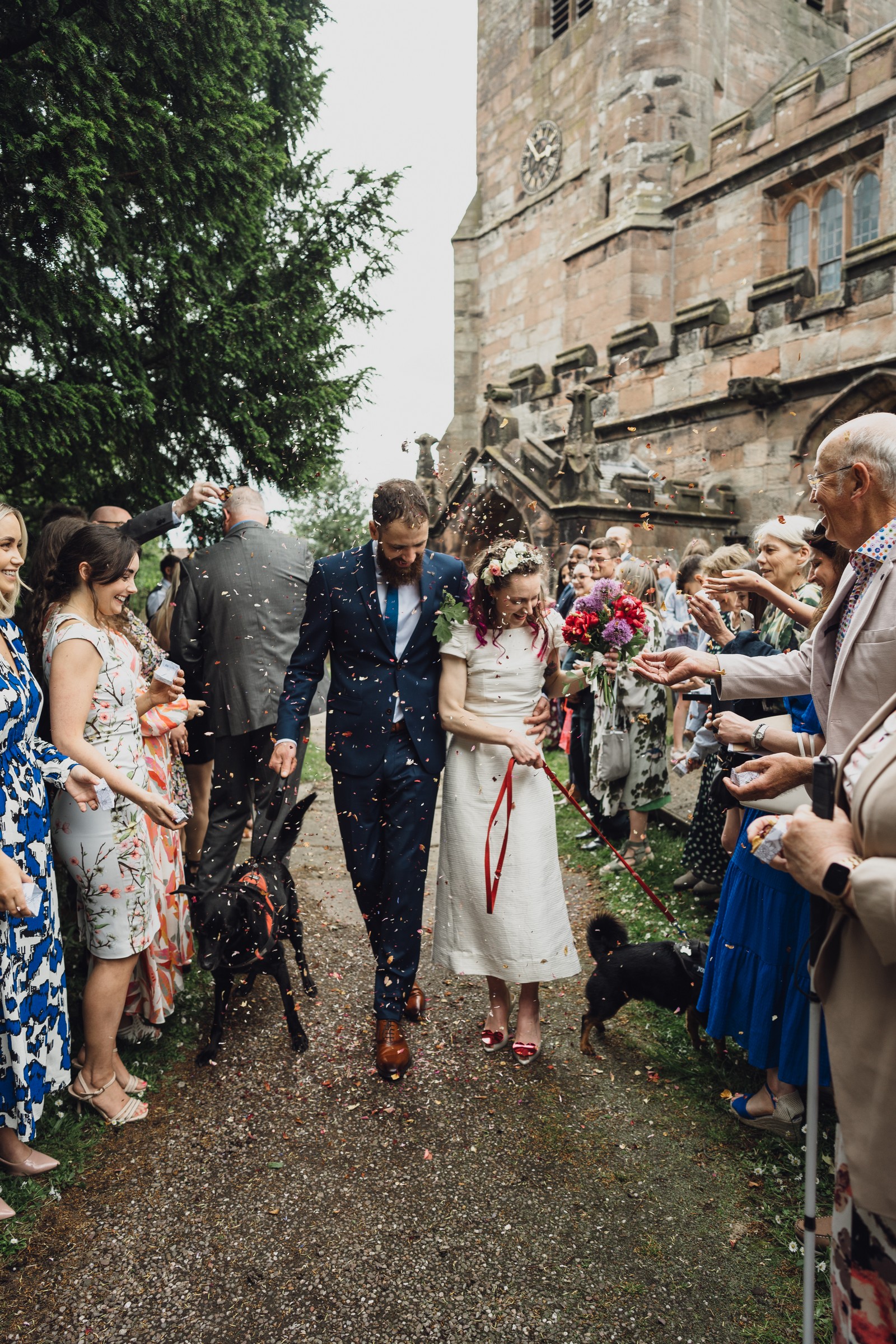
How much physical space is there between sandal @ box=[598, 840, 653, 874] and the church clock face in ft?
63.8

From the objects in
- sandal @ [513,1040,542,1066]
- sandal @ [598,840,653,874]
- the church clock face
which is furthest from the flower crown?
the church clock face

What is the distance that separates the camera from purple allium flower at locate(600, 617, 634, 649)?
4.50 meters

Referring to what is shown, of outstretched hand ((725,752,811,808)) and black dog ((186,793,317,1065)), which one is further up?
outstretched hand ((725,752,811,808))

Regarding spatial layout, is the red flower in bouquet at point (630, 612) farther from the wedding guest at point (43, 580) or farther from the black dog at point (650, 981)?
the wedding guest at point (43, 580)

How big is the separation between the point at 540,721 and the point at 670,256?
15982 mm

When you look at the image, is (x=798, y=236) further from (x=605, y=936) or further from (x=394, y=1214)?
(x=394, y=1214)

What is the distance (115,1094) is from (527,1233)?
1782 mm

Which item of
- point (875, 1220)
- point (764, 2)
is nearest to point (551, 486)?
point (875, 1220)

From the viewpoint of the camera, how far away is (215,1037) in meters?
3.70

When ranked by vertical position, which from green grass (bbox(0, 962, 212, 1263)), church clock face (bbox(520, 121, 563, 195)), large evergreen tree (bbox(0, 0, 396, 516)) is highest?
church clock face (bbox(520, 121, 563, 195))

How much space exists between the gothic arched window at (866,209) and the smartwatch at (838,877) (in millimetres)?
14737

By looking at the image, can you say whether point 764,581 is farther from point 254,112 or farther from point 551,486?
point 551,486

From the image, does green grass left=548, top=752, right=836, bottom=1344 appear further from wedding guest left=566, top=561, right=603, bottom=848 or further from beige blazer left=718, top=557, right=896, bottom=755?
wedding guest left=566, top=561, right=603, bottom=848

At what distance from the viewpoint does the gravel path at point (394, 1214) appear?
7.79ft
